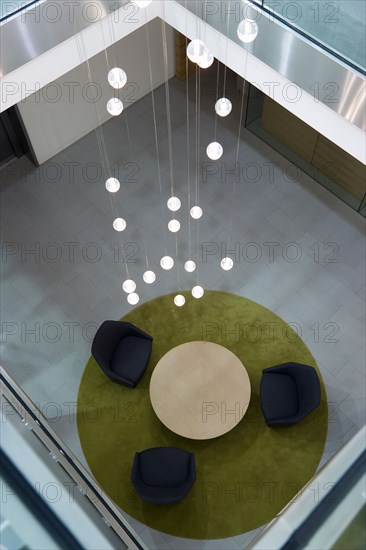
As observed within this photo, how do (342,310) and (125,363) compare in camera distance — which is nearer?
(125,363)

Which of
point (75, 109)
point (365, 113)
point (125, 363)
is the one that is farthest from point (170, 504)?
point (75, 109)

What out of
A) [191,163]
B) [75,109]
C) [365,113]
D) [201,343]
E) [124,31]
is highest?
[75,109]

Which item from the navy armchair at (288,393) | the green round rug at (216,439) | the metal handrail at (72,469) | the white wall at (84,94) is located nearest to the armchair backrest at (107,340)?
the green round rug at (216,439)

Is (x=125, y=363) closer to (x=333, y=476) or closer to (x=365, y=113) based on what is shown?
(x=365, y=113)

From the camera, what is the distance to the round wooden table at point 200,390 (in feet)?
22.3

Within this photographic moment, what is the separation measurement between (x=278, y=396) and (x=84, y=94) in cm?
567

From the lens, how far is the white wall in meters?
8.73

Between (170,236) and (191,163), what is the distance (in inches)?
59.6

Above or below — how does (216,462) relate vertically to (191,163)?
below

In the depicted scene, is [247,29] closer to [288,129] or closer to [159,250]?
[159,250]

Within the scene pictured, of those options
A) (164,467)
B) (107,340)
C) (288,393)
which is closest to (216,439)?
(164,467)

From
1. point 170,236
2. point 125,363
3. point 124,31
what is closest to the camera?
point 124,31

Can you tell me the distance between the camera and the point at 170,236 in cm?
866

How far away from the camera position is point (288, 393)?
7000mm
